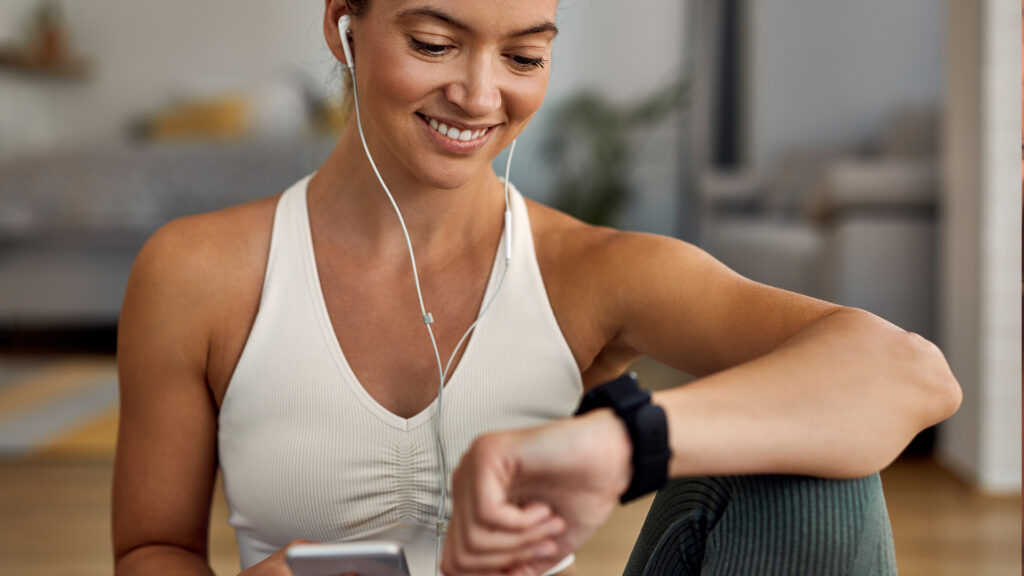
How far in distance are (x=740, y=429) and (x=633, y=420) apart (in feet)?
0.32

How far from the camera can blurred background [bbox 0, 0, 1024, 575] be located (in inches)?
91.0

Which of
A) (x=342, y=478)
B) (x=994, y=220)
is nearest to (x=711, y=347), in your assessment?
(x=342, y=478)

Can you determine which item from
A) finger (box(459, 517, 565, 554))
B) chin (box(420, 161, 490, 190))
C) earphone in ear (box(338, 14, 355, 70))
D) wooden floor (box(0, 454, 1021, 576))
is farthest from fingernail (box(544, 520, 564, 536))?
wooden floor (box(0, 454, 1021, 576))

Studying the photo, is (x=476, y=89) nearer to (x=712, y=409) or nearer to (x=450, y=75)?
(x=450, y=75)

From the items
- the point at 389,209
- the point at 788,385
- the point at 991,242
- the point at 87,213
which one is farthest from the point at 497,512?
the point at 87,213

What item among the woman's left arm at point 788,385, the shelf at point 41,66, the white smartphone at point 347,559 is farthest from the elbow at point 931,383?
the shelf at point 41,66

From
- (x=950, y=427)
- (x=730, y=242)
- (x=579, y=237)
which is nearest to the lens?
(x=579, y=237)

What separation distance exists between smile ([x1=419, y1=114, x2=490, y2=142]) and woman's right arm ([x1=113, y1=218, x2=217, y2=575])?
0.92ft

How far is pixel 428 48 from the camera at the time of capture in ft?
2.78

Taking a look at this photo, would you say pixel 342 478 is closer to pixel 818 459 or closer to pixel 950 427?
pixel 818 459

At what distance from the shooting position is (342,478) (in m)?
0.97

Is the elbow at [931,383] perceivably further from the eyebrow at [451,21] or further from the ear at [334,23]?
the ear at [334,23]

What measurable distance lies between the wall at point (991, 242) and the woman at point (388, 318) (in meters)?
1.61

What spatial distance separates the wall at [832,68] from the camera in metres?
5.43
